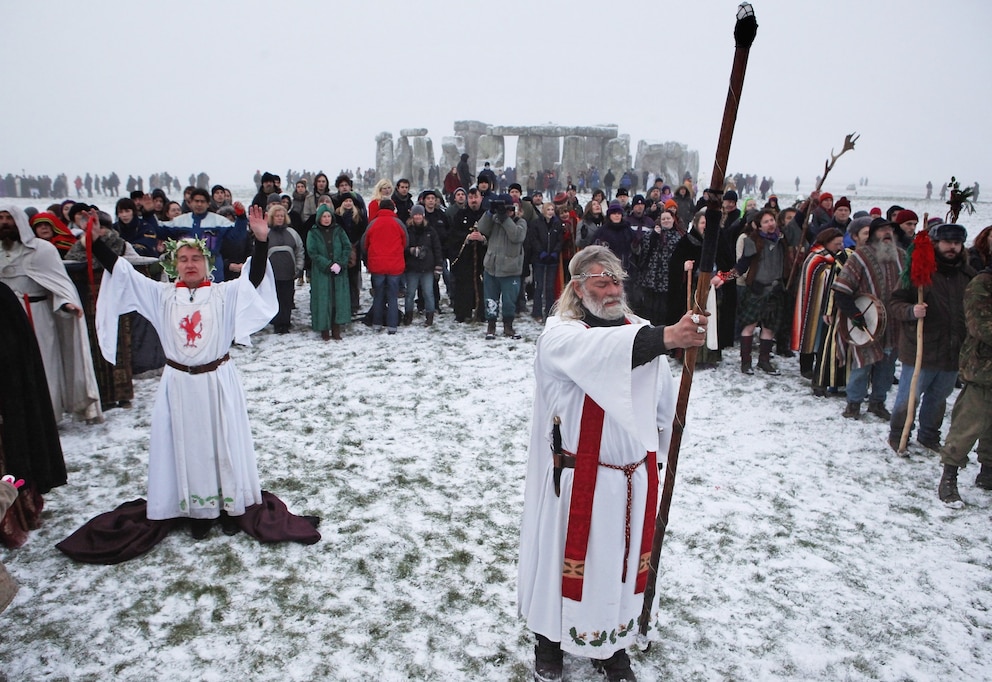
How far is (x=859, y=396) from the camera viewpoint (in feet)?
20.4

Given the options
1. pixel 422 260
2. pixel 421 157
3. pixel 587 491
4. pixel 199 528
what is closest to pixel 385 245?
pixel 422 260

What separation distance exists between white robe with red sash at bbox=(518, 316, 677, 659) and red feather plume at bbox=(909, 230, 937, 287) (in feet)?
11.0

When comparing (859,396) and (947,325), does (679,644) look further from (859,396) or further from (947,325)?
(859,396)

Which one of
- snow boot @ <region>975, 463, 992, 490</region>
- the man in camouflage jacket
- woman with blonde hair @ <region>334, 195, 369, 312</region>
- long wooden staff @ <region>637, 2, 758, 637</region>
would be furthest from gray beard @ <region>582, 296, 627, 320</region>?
woman with blonde hair @ <region>334, 195, 369, 312</region>

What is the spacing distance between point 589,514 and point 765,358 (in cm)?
569

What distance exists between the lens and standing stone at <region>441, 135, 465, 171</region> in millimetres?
31266

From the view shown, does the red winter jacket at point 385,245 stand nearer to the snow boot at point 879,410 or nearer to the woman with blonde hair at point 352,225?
the woman with blonde hair at point 352,225

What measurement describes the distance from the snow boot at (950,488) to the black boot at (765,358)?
292 cm

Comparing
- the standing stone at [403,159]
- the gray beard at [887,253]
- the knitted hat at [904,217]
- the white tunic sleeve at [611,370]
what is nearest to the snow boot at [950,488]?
the gray beard at [887,253]

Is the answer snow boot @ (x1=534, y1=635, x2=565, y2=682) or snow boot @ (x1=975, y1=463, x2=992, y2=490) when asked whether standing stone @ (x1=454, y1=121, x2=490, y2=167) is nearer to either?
snow boot @ (x1=975, y1=463, x2=992, y2=490)

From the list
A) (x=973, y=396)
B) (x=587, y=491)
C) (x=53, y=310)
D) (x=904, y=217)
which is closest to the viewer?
(x=587, y=491)

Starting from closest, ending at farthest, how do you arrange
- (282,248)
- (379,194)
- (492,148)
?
(282,248)
(379,194)
(492,148)

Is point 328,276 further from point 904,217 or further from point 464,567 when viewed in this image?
point 904,217

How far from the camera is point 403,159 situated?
107ft
